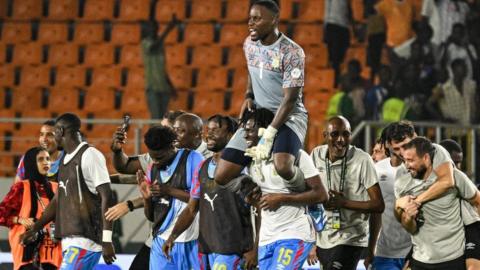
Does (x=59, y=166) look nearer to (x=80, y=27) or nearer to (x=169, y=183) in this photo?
(x=169, y=183)

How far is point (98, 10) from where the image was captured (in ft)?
63.2

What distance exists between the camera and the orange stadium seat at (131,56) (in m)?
18.7

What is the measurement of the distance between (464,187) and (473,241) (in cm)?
44

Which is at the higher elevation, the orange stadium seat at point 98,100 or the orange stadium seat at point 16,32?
the orange stadium seat at point 16,32

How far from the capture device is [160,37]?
17.8 metres

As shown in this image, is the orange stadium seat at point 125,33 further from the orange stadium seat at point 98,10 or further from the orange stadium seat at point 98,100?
the orange stadium seat at point 98,100

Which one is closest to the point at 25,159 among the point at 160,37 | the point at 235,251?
the point at 235,251

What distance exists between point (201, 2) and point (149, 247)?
34.6 ft

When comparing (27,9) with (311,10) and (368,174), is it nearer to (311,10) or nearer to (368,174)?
(311,10)

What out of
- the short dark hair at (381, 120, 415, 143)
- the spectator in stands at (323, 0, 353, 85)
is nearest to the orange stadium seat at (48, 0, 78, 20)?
the spectator in stands at (323, 0, 353, 85)

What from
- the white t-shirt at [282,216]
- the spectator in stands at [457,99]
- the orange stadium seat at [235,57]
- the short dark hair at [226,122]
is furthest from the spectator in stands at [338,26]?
the white t-shirt at [282,216]

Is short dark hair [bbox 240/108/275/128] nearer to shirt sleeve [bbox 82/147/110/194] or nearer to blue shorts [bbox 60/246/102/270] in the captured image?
shirt sleeve [bbox 82/147/110/194]

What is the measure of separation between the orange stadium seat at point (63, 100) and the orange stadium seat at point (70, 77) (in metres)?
0.18

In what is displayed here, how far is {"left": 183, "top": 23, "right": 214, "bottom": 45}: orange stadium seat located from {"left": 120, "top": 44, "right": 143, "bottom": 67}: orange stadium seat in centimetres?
85
